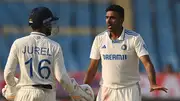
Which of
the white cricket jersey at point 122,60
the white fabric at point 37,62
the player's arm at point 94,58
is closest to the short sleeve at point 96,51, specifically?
A: the player's arm at point 94,58

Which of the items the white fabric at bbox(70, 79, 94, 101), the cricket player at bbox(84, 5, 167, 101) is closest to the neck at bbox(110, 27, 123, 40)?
the cricket player at bbox(84, 5, 167, 101)

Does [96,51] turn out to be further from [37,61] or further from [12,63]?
[12,63]

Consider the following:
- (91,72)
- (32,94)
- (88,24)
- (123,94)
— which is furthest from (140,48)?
(88,24)

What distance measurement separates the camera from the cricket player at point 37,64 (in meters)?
6.49

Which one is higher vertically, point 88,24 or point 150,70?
point 88,24

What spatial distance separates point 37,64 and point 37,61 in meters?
0.03

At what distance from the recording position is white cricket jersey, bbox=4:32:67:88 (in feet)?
21.3

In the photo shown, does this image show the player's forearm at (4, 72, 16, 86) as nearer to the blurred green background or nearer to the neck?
the neck

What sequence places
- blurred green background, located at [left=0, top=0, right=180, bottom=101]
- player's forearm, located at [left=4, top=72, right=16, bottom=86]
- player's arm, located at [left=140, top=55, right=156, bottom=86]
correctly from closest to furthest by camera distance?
player's forearm, located at [left=4, top=72, right=16, bottom=86], player's arm, located at [left=140, top=55, right=156, bottom=86], blurred green background, located at [left=0, top=0, right=180, bottom=101]

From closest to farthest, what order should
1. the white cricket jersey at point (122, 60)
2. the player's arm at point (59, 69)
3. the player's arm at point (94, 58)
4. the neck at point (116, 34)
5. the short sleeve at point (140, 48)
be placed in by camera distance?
1. the player's arm at point (59, 69)
2. the short sleeve at point (140, 48)
3. the white cricket jersey at point (122, 60)
4. the neck at point (116, 34)
5. the player's arm at point (94, 58)

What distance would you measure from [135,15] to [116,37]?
48.9 ft

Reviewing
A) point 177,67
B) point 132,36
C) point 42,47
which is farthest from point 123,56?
point 177,67

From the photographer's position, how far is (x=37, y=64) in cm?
649

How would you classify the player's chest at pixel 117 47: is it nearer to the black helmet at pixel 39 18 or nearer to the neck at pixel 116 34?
the neck at pixel 116 34
